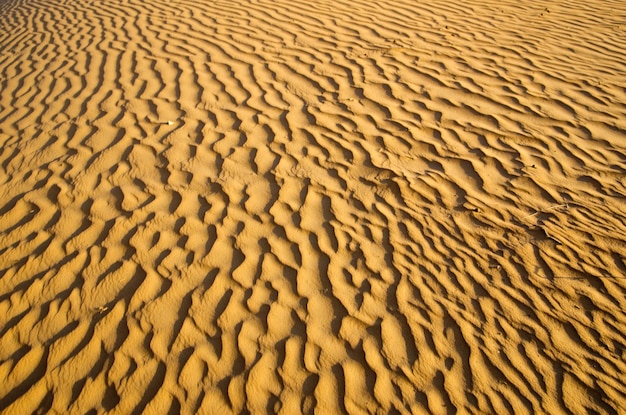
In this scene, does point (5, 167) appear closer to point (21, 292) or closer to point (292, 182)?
point (21, 292)

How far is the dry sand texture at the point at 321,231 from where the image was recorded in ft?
8.81

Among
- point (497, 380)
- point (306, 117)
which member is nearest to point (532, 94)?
point (306, 117)

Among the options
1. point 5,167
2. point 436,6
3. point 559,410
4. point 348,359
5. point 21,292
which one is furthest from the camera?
point 436,6

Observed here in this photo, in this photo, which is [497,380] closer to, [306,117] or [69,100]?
[306,117]

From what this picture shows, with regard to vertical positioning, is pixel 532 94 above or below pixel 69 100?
above

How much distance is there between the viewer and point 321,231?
138 inches

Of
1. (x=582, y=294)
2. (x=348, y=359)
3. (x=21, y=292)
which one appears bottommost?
(x=21, y=292)

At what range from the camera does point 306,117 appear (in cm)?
469

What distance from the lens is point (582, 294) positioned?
2988mm

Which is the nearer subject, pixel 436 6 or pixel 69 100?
pixel 69 100

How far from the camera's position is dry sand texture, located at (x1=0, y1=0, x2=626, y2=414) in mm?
2686

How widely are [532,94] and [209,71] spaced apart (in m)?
3.67

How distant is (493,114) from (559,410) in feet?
9.69

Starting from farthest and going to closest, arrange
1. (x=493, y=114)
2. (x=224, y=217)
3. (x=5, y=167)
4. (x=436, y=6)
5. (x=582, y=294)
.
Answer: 1. (x=436, y=6)
2. (x=493, y=114)
3. (x=5, y=167)
4. (x=224, y=217)
5. (x=582, y=294)
